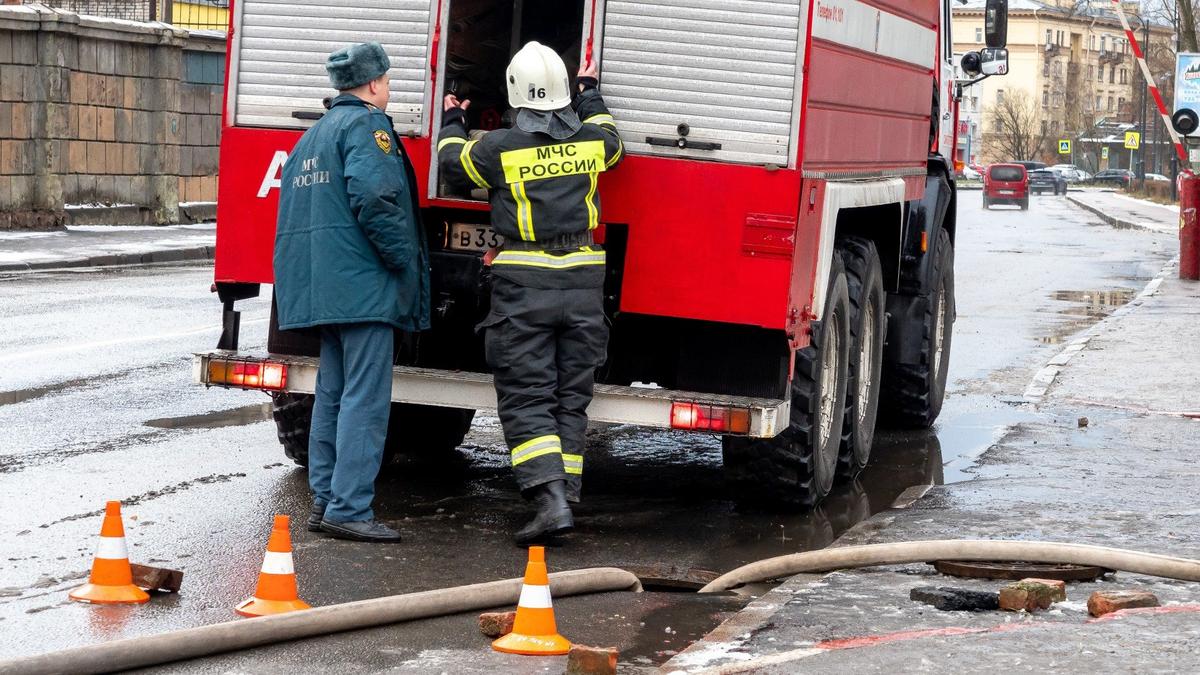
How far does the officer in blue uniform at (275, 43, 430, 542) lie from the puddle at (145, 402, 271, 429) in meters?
2.82

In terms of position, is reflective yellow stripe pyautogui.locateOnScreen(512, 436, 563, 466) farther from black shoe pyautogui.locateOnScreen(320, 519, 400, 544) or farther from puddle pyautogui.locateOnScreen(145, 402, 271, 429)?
puddle pyautogui.locateOnScreen(145, 402, 271, 429)

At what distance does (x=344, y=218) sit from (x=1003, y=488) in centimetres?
360

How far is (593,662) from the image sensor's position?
484 cm

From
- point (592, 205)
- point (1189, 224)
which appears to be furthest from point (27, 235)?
point (592, 205)

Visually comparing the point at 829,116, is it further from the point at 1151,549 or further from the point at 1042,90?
the point at 1042,90

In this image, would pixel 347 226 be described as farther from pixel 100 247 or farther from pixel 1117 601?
pixel 100 247

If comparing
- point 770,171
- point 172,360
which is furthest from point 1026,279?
point 770,171

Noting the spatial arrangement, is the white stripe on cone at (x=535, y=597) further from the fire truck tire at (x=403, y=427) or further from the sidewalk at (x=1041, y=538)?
the fire truck tire at (x=403, y=427)

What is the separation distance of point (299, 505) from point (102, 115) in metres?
20.2

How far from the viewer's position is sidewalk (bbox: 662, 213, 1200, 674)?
5.16 meters

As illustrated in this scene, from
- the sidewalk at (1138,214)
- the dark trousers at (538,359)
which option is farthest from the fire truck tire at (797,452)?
the sidewalk at (1138,214)

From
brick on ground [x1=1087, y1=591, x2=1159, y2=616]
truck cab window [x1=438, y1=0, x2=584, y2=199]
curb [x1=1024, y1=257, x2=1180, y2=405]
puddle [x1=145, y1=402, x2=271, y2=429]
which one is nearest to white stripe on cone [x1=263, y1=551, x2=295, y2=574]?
brick on ground [x1=1087, y1=591, x2=1159, y2=616]

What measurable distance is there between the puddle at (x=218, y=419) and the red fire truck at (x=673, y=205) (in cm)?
152

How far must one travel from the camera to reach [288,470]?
336 inches
